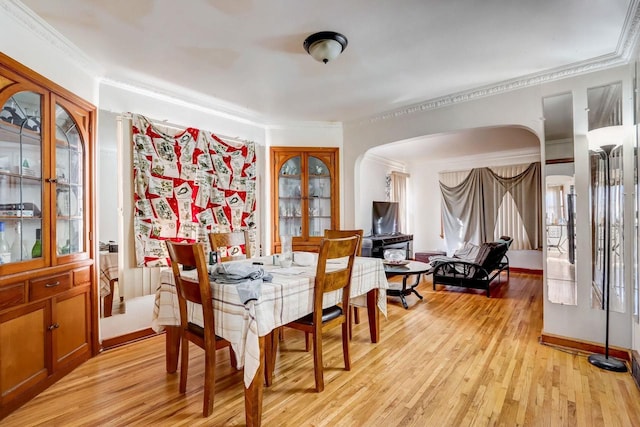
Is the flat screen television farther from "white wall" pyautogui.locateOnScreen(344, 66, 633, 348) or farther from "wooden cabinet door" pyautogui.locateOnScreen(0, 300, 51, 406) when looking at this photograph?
"wooden cabinet door" pyautogui.locateOnScreen(0, 300, 51, 406)

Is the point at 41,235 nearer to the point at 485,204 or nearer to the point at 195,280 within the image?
the point at 195,280

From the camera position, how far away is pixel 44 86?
2.22 metres

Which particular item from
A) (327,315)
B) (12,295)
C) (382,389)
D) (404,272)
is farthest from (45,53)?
(404,272)

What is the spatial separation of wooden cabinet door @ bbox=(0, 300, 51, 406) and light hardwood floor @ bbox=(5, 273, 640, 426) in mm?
145

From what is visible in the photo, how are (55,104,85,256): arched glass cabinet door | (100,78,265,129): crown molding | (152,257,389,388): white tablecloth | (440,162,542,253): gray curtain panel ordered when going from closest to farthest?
1. (152,257,389,388): white tablecloth
2. (55,104,85,256): arched glass cabinet door
3. (100,78,265,129): crown molding
4. (440,162,542,253): gray curtain panel

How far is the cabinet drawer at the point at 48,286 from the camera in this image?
211 centimetres

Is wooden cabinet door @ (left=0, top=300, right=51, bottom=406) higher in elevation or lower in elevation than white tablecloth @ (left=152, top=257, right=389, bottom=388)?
lower

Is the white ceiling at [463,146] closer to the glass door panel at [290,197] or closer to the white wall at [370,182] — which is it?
the white wall at [370,182]

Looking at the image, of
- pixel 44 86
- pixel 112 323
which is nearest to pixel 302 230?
pixel 112 323

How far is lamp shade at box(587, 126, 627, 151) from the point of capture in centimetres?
253

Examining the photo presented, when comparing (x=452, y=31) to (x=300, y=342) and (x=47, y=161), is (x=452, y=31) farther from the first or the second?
(x=47, y=161)

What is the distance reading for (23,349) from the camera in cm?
205

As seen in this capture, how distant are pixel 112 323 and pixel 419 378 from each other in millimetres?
2745

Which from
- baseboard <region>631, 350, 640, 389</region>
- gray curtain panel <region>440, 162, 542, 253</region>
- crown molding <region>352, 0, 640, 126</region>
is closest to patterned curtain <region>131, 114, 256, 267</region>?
crown molding <region>352, 0, 640, 126</region>
